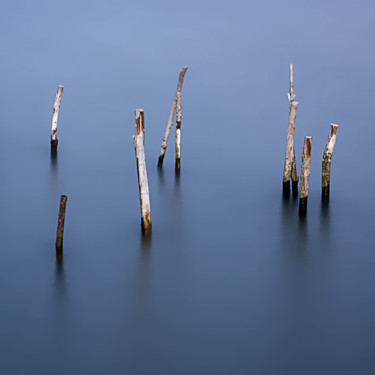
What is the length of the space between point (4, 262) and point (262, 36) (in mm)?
16057

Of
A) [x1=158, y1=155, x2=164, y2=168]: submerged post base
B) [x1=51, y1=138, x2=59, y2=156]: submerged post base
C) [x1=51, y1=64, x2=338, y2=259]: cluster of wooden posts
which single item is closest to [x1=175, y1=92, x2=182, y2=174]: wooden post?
[x1=51, y1=64, x2=338, y2=259]: cluster of wooden posts

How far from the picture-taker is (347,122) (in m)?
21.5

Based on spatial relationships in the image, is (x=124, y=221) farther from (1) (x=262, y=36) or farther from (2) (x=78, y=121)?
(1) (x=262, y=36)

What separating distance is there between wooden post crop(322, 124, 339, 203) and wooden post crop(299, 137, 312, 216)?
0.48 m

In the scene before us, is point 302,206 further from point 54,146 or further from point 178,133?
point 54,146

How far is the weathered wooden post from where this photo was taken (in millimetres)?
14961

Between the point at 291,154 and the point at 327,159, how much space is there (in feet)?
2.06

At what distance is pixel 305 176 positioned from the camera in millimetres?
14695

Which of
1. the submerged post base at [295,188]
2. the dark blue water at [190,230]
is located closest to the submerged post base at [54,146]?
the dark blue water at [190,230]

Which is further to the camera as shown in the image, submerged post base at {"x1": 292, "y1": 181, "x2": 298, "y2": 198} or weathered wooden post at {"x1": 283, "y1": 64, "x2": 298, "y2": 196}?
submerged post base at {"x1": 292, "y1": 181, "x2": 298, "y2": 198}

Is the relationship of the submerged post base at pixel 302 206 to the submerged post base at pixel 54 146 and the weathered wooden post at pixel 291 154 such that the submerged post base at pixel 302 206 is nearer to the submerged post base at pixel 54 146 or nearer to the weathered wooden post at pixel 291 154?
the weathered wooden post at pixel 291 154

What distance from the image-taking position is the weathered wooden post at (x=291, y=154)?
14961 millimetres

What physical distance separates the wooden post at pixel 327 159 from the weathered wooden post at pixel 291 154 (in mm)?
537

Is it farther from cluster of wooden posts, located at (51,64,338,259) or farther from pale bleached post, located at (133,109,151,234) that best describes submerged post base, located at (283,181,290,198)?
pale bleached post, located at (133,109,151,234)
